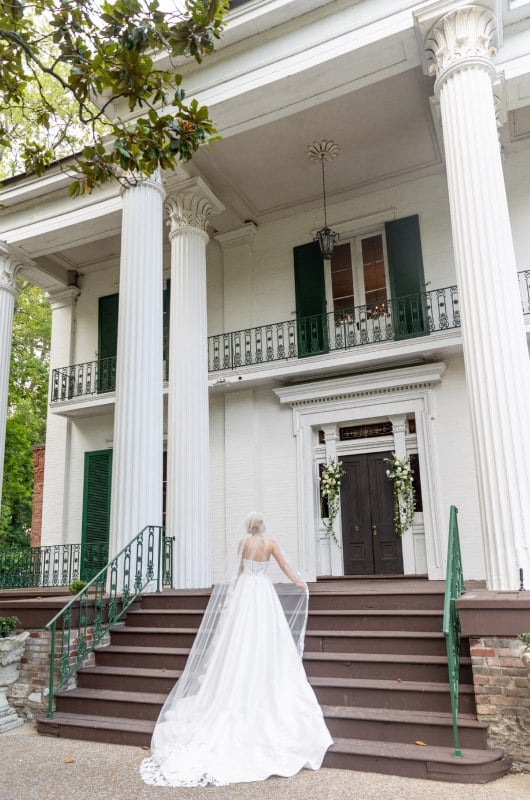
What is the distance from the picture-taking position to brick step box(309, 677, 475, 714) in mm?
5059

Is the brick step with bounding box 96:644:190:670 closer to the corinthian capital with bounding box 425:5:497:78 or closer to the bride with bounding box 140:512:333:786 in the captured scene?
the bride with bounding box 140:512:333:786

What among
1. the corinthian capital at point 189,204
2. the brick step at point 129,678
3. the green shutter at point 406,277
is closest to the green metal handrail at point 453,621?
the brick step at point 129,678

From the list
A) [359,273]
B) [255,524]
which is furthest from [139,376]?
[359,273]

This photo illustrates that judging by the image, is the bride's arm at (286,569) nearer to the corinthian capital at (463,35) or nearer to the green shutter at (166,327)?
the corinthian capital at (463,35)

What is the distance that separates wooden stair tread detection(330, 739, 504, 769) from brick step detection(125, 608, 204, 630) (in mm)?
2621

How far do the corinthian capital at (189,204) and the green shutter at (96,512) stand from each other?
525 centimetres

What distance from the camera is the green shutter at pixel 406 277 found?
1084cm

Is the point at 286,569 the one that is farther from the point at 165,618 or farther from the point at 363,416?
the point at 363,416

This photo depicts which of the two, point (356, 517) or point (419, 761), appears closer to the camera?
point (419, 761)

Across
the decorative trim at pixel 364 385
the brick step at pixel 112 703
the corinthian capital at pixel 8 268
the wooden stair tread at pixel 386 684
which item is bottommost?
the brick step at pixel 112 703

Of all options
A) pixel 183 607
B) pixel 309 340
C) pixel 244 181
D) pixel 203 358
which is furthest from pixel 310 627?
pixel 244 181

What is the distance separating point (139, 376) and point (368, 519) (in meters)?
4.78

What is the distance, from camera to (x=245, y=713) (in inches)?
190

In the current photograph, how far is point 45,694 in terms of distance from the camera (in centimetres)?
642
